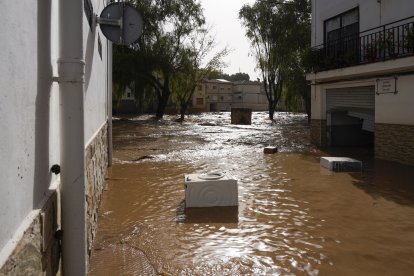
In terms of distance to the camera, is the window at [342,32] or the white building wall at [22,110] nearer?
the white building wall at [22,110]

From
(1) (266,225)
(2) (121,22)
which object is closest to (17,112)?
(2) (121,22)

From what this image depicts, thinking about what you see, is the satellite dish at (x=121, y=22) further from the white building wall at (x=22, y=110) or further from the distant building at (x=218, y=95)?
the distant building at (x=218, y=95)

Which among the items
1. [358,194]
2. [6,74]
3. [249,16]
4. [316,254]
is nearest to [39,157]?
[6,74]

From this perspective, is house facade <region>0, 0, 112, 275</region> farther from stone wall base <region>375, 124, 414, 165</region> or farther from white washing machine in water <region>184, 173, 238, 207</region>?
stone wall base <region>375, 124, 414, 165</region>

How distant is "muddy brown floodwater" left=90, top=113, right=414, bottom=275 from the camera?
185 inches

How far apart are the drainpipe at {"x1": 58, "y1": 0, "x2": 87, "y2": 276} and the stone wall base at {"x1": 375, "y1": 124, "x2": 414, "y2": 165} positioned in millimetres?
11597

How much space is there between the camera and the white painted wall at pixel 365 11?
12.1 meters

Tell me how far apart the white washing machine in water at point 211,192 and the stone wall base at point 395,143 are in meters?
7.56

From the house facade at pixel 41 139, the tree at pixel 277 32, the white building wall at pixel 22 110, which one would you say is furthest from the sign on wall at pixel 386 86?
the tree at pixel 277 32

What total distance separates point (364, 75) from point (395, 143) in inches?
104

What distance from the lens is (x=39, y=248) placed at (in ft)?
7.07

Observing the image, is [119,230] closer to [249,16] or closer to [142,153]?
[142,153]

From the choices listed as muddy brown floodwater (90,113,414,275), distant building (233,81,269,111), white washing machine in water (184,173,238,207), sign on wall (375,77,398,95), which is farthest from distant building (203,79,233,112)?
white washing machine in water (184,173,238,207)

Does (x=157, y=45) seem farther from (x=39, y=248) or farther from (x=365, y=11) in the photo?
(x=39, y=248)
